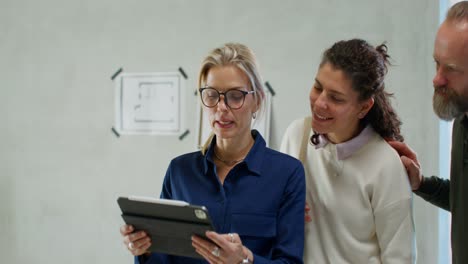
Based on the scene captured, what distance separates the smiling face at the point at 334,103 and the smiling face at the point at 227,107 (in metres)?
0.19

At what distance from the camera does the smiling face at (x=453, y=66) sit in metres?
1.38

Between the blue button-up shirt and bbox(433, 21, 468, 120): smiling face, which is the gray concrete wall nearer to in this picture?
bbox(433, 21, 468, 120): smiling face

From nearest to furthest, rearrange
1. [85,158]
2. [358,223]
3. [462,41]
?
1. [462,41]
2. [358,223]
3. [85,158]

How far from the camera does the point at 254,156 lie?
4.87ft

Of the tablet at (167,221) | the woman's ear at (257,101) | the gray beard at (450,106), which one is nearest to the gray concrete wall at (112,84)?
the gray beard at (450,106)

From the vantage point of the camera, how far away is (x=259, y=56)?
2773mm

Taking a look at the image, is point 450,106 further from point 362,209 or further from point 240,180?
point 240,180

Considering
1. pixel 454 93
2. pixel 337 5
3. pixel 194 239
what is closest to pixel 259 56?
pixel 337 5

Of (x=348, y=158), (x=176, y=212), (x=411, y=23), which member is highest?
A: (x=411, y=23)

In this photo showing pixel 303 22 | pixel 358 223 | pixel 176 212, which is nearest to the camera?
pixel 176 212

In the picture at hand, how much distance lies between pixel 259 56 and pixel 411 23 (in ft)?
2.47

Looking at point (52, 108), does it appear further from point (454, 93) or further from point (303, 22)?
point (454, 93)

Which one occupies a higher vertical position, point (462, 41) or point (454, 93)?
point (462, 41)

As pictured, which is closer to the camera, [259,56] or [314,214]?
[314,214]
